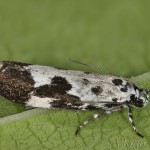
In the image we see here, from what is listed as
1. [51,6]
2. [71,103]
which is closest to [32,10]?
[51,6]

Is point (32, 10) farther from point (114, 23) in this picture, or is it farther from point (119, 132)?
point (119, 132)

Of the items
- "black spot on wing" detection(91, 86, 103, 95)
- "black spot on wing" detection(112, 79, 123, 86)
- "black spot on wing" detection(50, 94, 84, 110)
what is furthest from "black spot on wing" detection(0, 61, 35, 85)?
"black spot on wing" detection(112, 79, 123, 86)

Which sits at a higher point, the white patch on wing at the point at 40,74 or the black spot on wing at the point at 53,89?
the white patch on wing at the point at 40,74

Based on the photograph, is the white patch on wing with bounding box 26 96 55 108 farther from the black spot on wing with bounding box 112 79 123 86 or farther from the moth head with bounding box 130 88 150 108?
the moth head with bounding box 130 88 150 108

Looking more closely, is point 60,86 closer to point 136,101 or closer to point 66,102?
point 66,102

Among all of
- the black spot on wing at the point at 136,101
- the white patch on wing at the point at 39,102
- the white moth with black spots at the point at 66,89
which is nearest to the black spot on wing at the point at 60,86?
the white moth with black spots at the point at 66,89

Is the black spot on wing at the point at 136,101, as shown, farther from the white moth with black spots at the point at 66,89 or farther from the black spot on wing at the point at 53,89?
the black spot on wing at the point at 53,89

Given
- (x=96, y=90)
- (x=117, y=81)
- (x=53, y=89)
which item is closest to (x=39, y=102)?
(x=53, y=89)

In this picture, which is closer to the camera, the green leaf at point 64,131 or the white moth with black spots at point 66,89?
the green leaf at point 64,131
